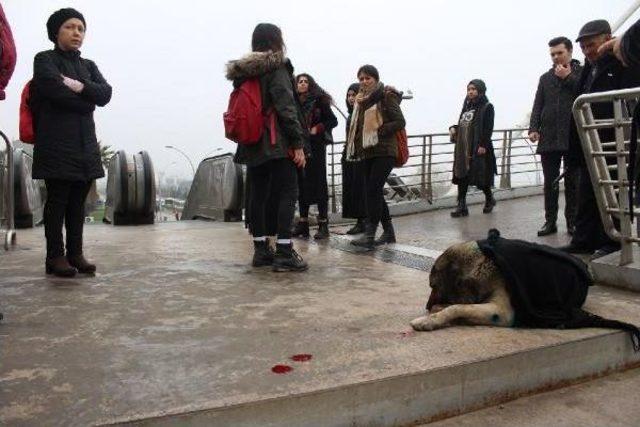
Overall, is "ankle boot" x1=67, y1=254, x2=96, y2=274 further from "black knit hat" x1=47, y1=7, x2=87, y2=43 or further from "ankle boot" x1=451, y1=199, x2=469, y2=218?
"ankle boot" x1=451, y1=199, x2=469, y2=218

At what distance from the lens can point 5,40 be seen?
2.82 meters

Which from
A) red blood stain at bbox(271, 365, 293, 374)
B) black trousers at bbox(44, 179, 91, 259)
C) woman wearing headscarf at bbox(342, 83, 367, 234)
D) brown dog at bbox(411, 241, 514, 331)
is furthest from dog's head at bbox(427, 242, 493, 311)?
woman wearing headscarf at bbox(342, 83, 367, 234)

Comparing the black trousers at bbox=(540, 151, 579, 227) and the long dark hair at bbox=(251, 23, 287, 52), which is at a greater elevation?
the long dark hair at bbox=(251, 23, 287, 52)

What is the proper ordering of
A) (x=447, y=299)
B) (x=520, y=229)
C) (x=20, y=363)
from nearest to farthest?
(x=20, y=363) < (x=447, y=299) < (x=520, y=229)

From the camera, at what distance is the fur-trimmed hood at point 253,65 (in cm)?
399

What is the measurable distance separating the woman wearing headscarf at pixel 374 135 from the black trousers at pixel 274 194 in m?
1.11

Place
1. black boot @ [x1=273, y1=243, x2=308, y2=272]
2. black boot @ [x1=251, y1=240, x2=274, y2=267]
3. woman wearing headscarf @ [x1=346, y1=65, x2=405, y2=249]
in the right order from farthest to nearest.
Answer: woman wearing headscarf @ [x1=346, y1=65, x2=405, y2=249], black boot @ [x1=251, y1=240, x2=274, y2=267], black boot @ [x1=273, y1=243, x2=308, y2=272]

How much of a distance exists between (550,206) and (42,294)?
456 centimetres

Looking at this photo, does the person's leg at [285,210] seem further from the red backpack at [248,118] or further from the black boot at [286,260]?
the red backpack at [248,118]

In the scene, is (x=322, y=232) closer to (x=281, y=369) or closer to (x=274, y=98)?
(x=274, y=98)

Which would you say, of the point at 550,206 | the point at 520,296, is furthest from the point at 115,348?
the point at 550,206

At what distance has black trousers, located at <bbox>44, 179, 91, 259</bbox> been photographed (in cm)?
383

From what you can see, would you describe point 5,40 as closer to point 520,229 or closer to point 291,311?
point 291,311

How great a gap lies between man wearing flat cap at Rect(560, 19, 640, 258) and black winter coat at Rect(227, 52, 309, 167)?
2070mm
